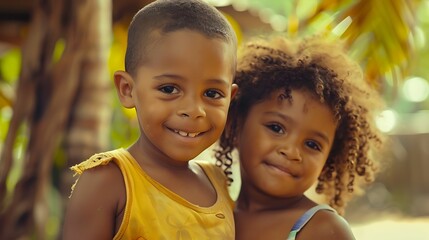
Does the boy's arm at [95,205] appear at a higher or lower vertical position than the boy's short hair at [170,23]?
lower

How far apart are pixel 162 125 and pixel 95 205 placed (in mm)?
257

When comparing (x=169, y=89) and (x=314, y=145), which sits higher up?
(x=169, y=89)

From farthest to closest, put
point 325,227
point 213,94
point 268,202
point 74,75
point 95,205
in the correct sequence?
point 74,75 < point 268,202 < point 325,227 < point 213,94 < point 95,205

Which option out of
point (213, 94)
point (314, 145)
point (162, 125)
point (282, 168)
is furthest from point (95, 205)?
point (314, 145)

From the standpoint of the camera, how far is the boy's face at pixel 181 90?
2.02 metres

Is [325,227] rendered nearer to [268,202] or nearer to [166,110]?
[268,202]

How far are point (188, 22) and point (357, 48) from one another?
2.11 metres

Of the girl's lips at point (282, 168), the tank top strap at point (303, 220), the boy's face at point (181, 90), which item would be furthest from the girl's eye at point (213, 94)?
the tank top strap at point (303, 220)

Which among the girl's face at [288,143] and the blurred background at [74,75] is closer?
the girl's face at [288,143]

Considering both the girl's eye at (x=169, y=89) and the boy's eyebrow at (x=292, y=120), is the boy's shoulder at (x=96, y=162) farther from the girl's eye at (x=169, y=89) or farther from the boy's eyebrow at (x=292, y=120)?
the boy's eyebrow at (x=292, y=120)

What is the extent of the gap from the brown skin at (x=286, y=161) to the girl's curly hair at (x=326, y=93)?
1.7 inches

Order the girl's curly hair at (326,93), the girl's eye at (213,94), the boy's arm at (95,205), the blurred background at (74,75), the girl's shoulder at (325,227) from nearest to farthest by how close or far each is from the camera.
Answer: the boy's arm at (95,205), the girl's eye at (213,94), the girl's shoulder at (325,227), the girl's curly hair at (326,93), the blurred background at (74,75)

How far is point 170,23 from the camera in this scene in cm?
205

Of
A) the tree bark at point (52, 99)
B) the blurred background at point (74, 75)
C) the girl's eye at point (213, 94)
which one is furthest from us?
the tree bark at point (52, 99)
